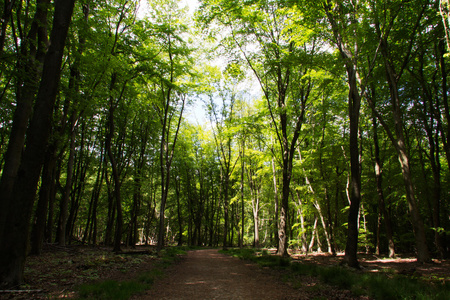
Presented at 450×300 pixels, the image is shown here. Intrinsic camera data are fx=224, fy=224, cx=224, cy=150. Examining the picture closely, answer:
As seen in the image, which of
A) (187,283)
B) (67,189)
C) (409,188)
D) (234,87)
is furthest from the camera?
(234,87)

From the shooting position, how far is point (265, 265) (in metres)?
9.37

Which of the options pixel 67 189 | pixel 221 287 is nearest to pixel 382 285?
pixel 221 287

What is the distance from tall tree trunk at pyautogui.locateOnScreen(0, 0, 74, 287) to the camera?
4469 millimetres

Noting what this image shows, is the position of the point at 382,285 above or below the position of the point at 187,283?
above


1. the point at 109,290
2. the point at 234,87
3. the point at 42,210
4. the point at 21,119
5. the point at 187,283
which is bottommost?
the point at 187,283

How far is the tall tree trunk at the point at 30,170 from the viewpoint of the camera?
4.47 m

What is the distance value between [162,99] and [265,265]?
36.8 feet

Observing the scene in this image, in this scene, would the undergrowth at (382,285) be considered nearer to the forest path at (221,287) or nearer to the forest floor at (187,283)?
the forest floor at (187,283)

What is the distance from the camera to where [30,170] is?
467 cm

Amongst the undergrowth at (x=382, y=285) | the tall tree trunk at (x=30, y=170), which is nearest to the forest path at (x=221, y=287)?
the undergrowth at (x=382, y=285)

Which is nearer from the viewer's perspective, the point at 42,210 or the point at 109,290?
the point at 109,290

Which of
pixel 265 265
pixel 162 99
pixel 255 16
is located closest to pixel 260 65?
pixel 255 16

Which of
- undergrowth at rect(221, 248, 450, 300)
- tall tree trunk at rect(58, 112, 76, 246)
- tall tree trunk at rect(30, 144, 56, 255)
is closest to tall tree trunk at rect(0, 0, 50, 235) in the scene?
tall tree trunk at rect(30, 144, 56, 255)

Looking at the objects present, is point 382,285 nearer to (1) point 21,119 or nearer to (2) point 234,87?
(1) point 21,119
